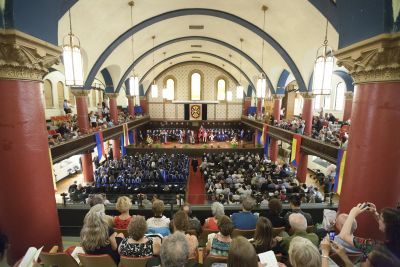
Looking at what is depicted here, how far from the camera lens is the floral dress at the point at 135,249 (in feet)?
8.57

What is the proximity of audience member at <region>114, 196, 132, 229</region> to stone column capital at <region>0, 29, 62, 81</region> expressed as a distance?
2.39m

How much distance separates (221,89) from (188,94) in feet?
13.1

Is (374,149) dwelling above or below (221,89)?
below

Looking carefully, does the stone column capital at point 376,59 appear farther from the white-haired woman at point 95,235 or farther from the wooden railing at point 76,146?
the wooden railing at point 76,146

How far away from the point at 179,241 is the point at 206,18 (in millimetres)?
13205

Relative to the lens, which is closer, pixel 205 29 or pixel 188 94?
pixel 205 29

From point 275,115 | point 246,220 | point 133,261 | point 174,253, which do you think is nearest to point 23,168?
point 133,261

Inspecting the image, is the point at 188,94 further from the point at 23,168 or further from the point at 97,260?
the point at 97,260

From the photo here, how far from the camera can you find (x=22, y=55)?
10.9 ft

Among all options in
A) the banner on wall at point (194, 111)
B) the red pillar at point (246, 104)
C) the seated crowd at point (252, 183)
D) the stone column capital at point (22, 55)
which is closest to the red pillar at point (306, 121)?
the seated crowd at point (252, 183)

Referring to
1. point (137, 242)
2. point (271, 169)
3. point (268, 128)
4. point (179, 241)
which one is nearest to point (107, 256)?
point (137, 242)

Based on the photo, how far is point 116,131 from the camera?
50.0 feet

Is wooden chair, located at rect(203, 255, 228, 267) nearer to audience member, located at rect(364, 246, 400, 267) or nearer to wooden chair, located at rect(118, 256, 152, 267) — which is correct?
wooden chair, located at rect(118, 256, 152, 267)

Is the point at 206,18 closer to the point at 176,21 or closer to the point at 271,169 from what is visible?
the point at 176,21
